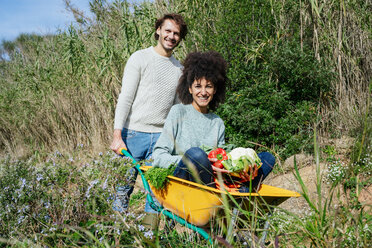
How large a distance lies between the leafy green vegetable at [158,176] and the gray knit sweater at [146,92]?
0.74 metres

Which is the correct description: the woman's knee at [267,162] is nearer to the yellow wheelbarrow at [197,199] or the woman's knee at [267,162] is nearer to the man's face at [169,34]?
the yellow wheelbarrow at [197,199]

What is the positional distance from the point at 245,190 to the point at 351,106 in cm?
279

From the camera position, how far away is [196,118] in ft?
7.66

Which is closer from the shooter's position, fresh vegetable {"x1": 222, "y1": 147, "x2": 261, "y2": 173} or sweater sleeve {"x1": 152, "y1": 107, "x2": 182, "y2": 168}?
fresh vegetable {"x1": 222, "y1": 147, "x2": 261, "y2": 173}

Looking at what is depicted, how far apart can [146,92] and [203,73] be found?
527 mm

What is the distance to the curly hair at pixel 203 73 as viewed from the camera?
93.5 inches

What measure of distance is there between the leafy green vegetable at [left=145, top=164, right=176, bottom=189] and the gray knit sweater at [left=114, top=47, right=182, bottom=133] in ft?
2.43

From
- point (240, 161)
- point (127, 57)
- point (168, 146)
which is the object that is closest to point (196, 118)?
point (168, 146)

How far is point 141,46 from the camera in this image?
15.1ft

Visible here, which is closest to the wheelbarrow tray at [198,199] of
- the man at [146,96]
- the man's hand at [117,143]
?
the man's hand at [117,143]

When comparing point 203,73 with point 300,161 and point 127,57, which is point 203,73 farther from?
point 127,57

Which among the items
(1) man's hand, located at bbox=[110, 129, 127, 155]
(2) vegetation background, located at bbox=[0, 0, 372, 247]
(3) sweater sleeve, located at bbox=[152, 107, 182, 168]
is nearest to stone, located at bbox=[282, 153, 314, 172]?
(2) vegetation background, located at bbox=[0, 0, 372, 247]

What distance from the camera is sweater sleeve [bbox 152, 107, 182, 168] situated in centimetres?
201

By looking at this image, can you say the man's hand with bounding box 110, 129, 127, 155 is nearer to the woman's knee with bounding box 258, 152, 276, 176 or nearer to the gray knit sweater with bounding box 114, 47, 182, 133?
the gray knit sweater with bounding box 114, 47, 182, 133
